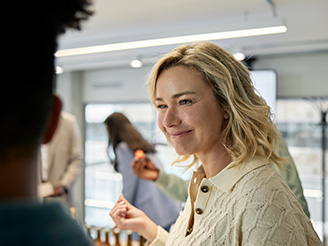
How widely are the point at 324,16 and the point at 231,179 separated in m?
3.72

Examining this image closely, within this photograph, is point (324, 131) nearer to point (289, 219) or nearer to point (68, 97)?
point (289, 219)

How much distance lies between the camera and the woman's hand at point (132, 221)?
1467 mm

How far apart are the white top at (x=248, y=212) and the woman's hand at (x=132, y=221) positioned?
279 millimetres

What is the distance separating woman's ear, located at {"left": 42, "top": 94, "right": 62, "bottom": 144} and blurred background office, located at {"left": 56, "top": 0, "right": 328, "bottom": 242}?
2.29 meters

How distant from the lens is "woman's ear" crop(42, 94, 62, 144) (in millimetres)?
487

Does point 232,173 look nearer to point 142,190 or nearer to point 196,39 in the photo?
point 142,190

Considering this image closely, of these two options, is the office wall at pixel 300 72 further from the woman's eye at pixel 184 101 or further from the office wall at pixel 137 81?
the woman's eye at pixel 184 101

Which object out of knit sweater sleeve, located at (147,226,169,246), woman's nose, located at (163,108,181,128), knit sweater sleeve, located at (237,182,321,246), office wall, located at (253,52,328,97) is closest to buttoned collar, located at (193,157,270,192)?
knit sweater sleeve, located at (237,182,321,246)

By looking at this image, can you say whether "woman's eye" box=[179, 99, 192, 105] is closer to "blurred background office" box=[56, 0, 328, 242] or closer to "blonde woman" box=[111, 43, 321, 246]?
"blonde woman" box=[111, 43, 321, 246]

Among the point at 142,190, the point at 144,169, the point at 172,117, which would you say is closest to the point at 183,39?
the point at 142,190

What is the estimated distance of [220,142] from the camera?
4.13 ft

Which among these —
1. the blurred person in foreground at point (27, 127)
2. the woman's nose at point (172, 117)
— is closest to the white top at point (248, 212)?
the woman's nose at point (172, 117)

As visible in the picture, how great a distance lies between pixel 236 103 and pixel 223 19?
3511 mm

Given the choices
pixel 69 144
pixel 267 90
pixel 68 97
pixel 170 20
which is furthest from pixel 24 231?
pixel 68 97
